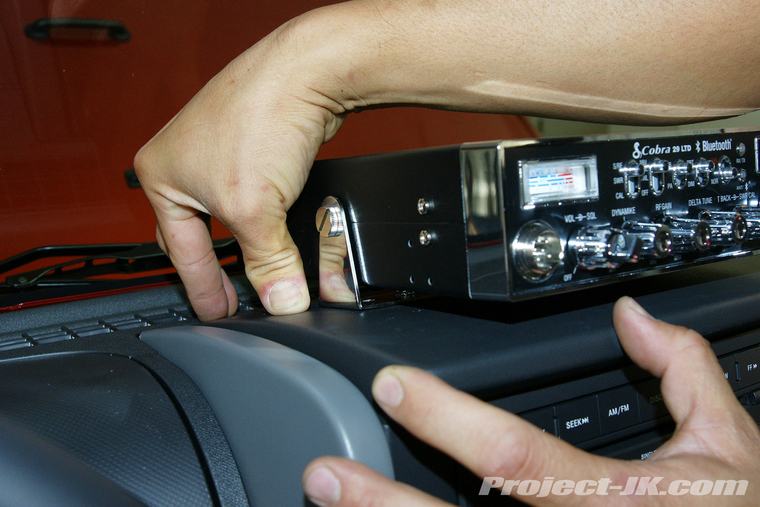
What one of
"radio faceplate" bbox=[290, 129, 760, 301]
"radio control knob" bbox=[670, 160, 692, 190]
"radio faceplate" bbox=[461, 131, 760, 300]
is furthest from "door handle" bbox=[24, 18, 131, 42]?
"radio control knob" bbox=[670, 160, 692, 190]

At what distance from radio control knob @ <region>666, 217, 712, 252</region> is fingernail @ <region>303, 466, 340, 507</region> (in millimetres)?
407

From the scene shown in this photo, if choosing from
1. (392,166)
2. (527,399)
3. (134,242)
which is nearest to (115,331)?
(134,242)

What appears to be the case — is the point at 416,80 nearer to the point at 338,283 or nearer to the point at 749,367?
the point at 338,283

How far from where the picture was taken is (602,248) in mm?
581

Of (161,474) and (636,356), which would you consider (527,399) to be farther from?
(161,474)

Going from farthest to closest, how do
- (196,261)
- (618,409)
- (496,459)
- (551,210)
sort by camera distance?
(196,261) → (618,409) → (551,210) → (496,459)

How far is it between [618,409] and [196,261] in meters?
0.65

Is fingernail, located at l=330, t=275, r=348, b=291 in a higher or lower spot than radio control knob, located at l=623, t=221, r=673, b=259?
lower

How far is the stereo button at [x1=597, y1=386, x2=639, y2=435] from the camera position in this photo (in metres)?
0.67

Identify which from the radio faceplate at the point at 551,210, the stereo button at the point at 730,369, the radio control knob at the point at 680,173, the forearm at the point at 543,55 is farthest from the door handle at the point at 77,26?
the stereo button at the point at 730,369

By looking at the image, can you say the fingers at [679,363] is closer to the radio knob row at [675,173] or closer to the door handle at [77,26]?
the radio knob row at [675,173]

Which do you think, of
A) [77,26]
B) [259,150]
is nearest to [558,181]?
[259,150]

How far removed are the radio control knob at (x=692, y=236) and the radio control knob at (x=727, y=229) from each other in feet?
0.09

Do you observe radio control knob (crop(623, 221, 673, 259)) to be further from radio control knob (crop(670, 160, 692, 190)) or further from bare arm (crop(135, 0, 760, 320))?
bare arm (crop(135, 0, 760, 320))
